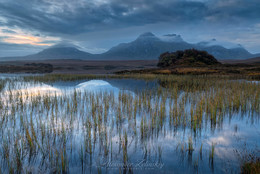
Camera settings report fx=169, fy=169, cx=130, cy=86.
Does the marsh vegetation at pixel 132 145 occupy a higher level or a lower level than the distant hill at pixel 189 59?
lower

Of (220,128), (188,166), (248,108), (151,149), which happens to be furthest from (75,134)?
(248,108)

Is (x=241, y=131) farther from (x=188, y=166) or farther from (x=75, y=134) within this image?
(x=75, y=134)

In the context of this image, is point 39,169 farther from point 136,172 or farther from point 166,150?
point 166,150

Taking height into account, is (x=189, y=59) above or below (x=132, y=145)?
above

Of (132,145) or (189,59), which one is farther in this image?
(189,59)

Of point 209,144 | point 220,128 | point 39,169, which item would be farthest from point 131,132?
point 220,128

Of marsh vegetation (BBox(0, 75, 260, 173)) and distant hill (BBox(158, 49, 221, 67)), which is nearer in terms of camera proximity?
marsh vegetation (BBox(0, 75, 260, 173))

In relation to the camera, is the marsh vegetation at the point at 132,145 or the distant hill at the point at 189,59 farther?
the distant hill at the point at 189,59

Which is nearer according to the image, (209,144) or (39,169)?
(39,169)

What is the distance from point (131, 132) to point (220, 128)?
133 inches

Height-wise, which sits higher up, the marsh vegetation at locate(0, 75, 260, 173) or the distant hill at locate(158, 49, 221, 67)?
the distant hill at locate(158, 49, 221, 67)

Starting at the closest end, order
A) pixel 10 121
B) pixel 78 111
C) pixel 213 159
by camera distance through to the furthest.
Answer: pixel 213 159 < pixel 10 121 < pixel 78 111

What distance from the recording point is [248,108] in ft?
28.7

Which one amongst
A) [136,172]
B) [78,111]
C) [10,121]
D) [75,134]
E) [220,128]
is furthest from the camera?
[78,111]
